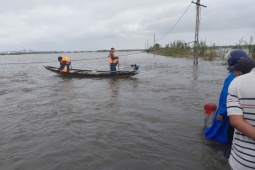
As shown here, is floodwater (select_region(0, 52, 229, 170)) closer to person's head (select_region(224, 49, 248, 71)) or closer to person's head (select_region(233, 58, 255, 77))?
person's head (select_region(224, 49, 248, 71))

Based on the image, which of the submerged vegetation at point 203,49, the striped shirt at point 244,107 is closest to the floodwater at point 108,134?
the striped shirt at point 244,107

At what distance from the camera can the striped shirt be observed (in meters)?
2.00

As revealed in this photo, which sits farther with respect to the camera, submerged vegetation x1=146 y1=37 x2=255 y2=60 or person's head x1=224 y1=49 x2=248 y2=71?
submerged vegetation x1=146 y1=37 x2=255 y2=60

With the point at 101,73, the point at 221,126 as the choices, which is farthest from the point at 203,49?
the point at 221,126

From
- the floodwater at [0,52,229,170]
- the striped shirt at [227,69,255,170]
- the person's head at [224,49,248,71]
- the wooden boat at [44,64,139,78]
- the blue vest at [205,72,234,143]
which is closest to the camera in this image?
the striped shirt at [227,69,255,170]

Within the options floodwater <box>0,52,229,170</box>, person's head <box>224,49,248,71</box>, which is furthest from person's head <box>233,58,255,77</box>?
floodwater <box>0,52,229,170</box>

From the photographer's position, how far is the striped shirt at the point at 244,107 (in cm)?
200

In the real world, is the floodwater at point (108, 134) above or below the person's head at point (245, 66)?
below

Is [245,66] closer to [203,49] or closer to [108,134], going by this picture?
[108,134]

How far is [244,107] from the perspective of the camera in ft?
6.67

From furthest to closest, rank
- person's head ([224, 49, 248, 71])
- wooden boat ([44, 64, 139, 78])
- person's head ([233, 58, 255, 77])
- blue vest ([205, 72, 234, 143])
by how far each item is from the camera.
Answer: wooden boat ([44, 64, 139, 78]), blue vest ([205, 72, 234, 143]), person's head ([224, 49, 248, 71]), person's head ([233, 58, 255, 77])

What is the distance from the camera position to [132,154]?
4.97m

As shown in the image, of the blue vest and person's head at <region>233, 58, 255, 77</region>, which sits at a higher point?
person's head at <region>233, 58, 255, 77</region>

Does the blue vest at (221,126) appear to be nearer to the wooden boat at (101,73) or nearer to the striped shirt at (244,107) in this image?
the striped shirt at (244,107)
